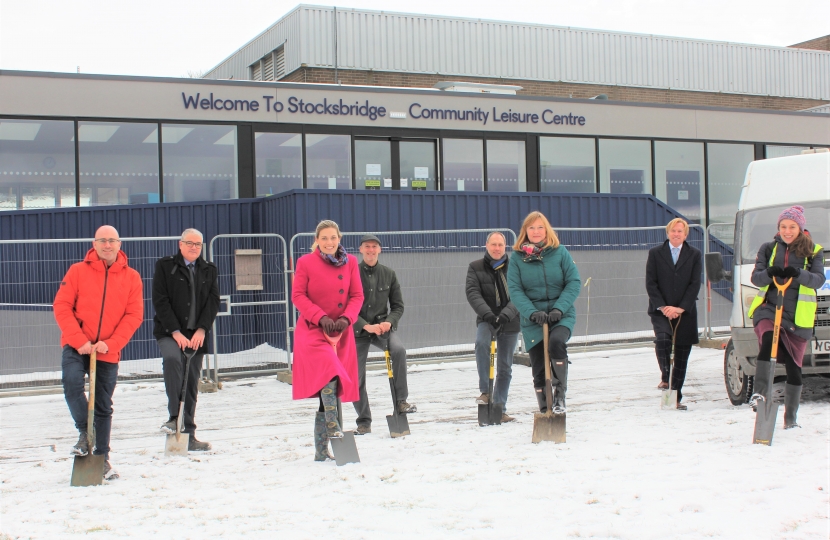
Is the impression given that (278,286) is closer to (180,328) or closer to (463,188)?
(180,328)

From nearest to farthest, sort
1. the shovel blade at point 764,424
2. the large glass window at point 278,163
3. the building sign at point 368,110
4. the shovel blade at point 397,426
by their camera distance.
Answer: the shovel blade at point 764,424 < the shovel blade at point 397,426 < the building sign at point 368,110 < the large glass window at point 278,163

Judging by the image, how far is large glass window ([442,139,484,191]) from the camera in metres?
16.1

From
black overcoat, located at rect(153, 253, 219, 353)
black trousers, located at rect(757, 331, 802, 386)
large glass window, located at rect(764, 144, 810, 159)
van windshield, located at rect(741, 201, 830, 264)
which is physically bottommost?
black trousers, located at rect(757, 331, 802, 386)

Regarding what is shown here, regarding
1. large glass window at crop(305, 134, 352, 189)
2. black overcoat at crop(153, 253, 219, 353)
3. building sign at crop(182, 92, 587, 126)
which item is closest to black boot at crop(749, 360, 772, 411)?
black overcoat at crop(153, 253, 219, 353)

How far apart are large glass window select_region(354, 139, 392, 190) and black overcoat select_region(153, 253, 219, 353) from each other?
8521 mm

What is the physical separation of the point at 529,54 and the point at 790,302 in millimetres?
21778

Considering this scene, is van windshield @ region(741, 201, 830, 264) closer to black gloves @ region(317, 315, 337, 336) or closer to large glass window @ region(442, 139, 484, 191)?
black gloves @ region(317, 315, 337, 336)

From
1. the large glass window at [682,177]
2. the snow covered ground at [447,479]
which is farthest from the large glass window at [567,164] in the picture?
the snow covered ground at [447,479]

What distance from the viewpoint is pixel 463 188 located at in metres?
16.2

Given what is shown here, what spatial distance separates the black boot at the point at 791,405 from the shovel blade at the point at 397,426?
3.23 m

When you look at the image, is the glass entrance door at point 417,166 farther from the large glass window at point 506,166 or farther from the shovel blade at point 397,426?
the shovel blade at point 397,426

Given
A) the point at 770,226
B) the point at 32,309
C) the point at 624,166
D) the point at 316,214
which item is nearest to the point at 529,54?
the point at 624,166

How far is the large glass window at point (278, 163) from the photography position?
1481 cm

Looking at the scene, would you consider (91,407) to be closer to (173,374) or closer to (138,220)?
(173,374)
